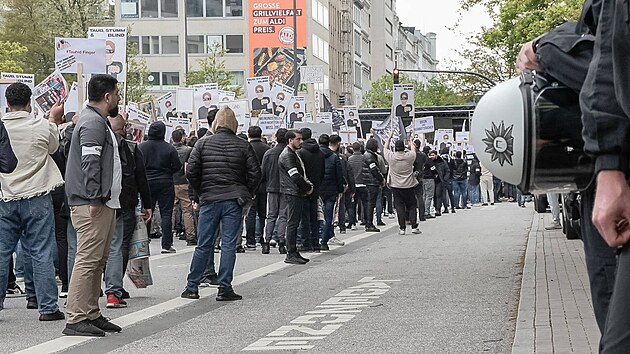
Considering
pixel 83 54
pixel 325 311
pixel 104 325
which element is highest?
pixel 83 54

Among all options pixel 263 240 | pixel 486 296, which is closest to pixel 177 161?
pixel 263 240

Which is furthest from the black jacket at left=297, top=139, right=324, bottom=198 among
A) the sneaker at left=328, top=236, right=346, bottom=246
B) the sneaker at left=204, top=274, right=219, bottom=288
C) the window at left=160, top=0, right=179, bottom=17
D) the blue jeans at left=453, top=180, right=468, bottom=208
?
the window at left=160, top=0, right=179, bottom=17

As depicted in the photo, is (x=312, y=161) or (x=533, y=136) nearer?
(x=533, y=136)

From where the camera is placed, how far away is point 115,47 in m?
20.9

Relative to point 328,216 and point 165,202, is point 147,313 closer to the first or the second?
point 165,202

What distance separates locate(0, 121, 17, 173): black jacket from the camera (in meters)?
10.0

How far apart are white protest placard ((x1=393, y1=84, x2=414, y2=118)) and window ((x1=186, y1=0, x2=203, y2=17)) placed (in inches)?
2454

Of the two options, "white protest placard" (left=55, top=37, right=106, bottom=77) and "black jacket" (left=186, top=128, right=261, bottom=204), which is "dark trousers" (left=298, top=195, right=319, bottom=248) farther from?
"black jacket" (left=186, top=128, right=261, bottom=204)

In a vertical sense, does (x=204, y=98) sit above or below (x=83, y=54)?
below

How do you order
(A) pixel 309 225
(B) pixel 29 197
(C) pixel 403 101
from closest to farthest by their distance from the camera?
(B) pixel 29 197
(A) pixel 309 225
(C) pixel 403 101

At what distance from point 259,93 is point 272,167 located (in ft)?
41.5

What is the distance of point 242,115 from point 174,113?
73.5 inches

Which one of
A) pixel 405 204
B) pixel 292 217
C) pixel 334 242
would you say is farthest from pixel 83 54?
pixel 405 204

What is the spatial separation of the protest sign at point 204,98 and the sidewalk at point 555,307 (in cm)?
1438
